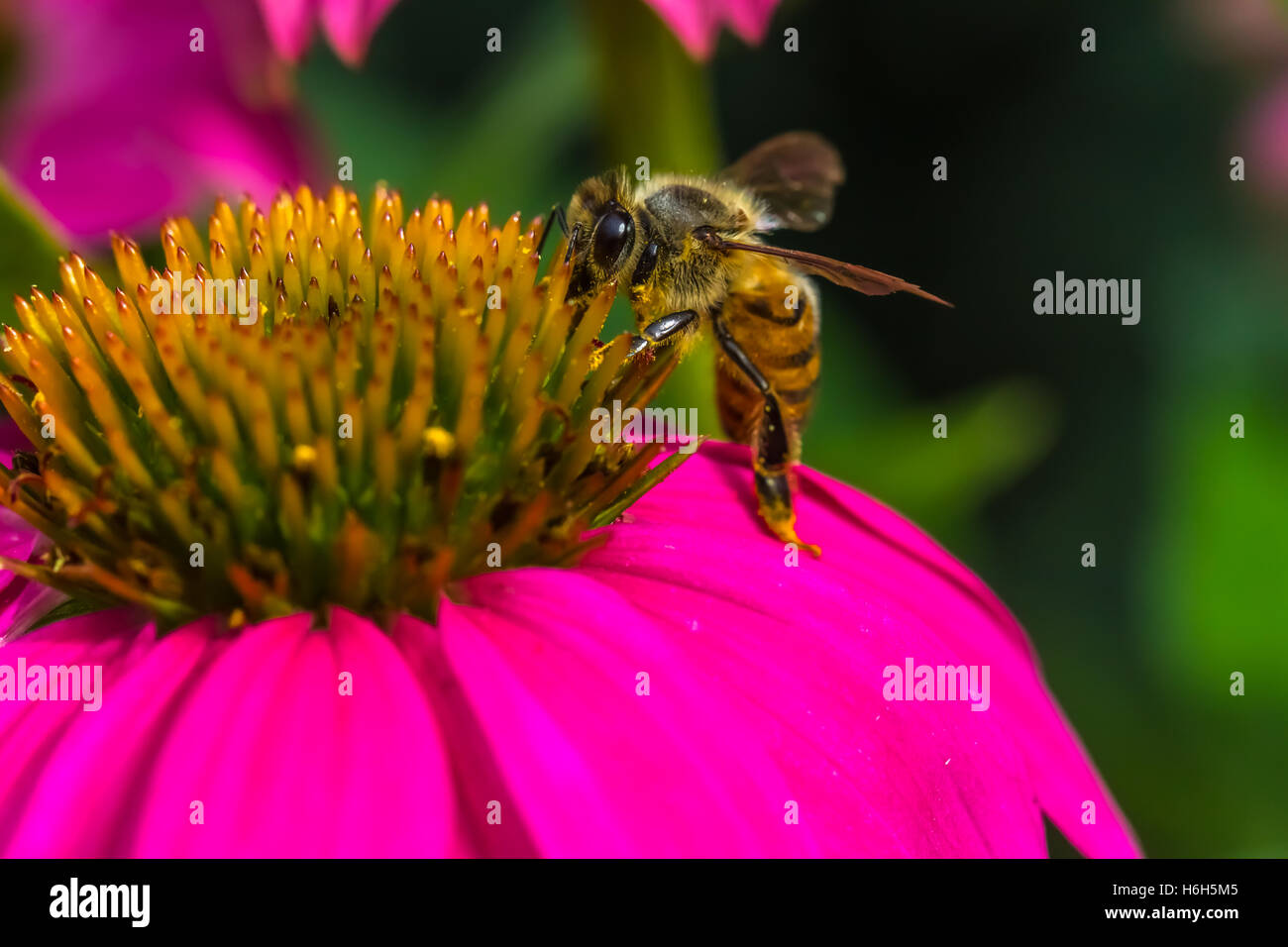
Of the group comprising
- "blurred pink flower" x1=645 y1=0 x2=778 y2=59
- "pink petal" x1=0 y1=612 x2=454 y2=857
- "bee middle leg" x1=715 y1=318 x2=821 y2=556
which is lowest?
"pink petal" x1=0 y1=612 x2=454 y2=857

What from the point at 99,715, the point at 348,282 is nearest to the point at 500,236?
the point at 348,282

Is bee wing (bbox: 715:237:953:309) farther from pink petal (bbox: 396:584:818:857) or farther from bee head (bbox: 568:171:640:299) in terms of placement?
pink petal (bbox: 396:584:818:857)

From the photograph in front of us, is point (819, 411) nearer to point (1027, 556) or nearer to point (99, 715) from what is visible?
point (1027, 556)

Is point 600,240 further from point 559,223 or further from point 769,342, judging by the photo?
point 769,342

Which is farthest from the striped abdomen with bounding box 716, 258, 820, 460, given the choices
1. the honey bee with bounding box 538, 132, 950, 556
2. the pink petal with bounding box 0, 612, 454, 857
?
the pink petal with bounding box 0, 612, 454, 857

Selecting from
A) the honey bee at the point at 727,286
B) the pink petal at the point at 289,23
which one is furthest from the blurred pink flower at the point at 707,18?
the pink petal at the point at 289,23

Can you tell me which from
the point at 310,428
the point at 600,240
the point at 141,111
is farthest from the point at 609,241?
the point at 141,111

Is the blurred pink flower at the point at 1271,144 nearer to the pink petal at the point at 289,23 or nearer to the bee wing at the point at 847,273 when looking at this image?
the bee wing at the point at 847,273
